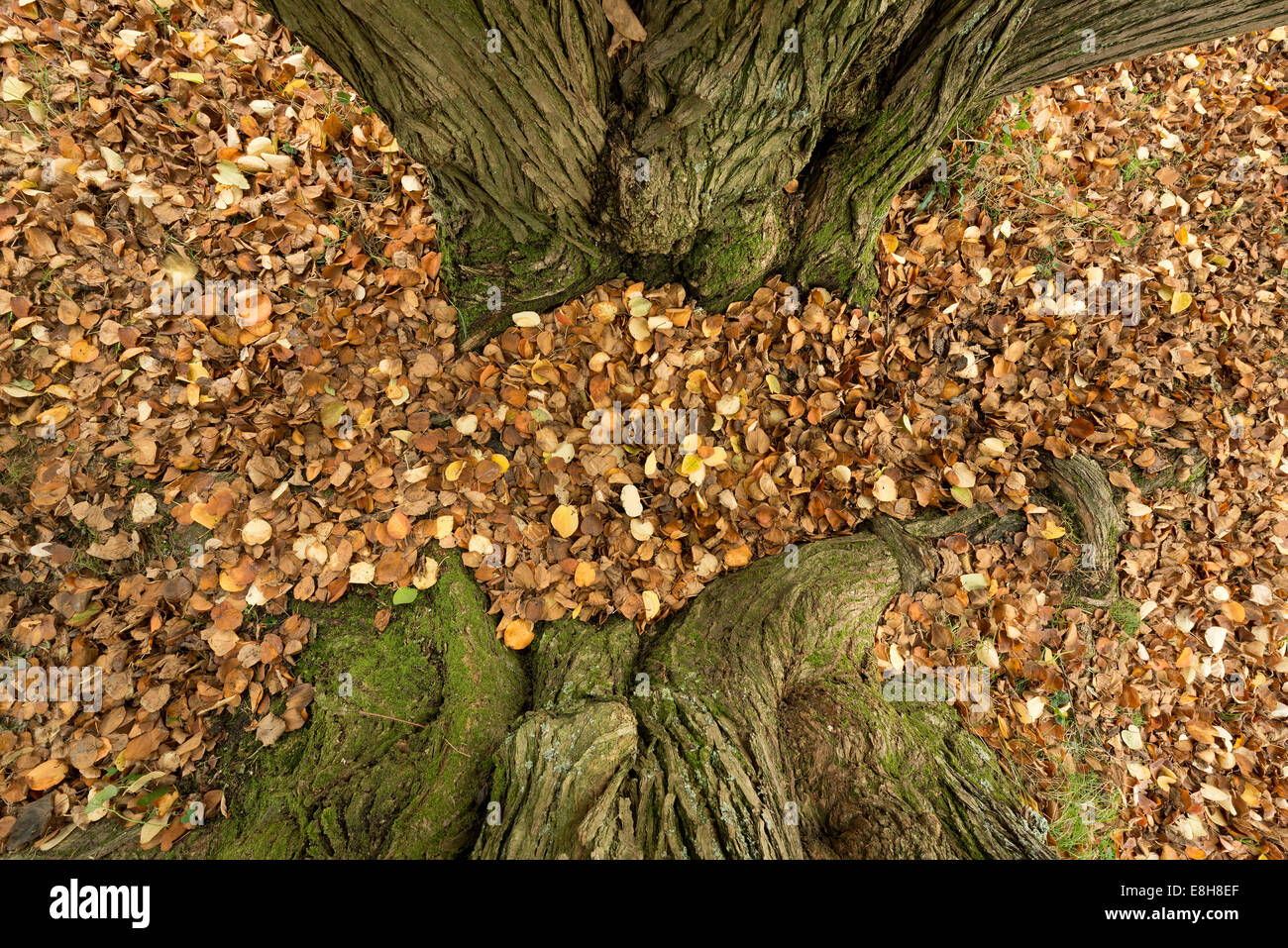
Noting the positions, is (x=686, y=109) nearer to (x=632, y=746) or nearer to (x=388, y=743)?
(x=632, y=746)

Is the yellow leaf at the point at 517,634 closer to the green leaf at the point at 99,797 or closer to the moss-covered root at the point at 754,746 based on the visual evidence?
the moss-covered root at the point at 754,746

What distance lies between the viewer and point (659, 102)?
63.6 inches

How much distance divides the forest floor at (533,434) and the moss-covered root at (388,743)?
9 cm

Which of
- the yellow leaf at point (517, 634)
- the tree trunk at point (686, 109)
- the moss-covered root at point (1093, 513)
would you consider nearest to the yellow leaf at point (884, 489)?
the moss-covered root at point (1093, 513)

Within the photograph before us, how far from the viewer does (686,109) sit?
161cm

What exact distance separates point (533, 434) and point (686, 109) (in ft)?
3.86

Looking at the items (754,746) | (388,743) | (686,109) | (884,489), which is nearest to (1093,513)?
(884,489)

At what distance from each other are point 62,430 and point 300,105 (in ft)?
5.24

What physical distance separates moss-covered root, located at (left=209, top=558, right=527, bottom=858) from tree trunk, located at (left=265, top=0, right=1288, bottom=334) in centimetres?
116

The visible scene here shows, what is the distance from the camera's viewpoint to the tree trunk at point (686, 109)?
146 cm
